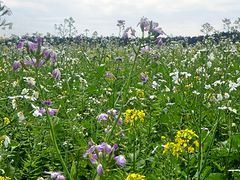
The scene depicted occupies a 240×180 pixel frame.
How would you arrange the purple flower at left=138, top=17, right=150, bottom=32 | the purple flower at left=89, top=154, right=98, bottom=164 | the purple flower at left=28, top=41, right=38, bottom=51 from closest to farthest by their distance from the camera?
1. the purple flower at left=89, top=154, right=98, bottom=164
2. the purple flower at left=28, top=41, right=38, bottom=51
3. the purple flower at left=138, top=17, right=150, bottom=32

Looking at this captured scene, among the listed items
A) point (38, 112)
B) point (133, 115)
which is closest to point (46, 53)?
point (38, 112)

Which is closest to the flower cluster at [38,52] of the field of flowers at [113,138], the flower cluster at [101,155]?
the field of flowers at [113,138]

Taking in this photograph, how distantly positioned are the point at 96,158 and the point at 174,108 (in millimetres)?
2684

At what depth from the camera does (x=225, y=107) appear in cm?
322

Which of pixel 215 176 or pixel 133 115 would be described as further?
pixel 133 115

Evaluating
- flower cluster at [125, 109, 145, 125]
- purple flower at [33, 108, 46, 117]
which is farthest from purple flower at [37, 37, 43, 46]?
flower cluster at [125, 109, 145, 125]

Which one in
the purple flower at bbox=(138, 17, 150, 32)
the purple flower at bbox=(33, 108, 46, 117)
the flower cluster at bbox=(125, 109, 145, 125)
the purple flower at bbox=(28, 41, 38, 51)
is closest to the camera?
the purple flower at bbox=(28, 41, 38, 51)

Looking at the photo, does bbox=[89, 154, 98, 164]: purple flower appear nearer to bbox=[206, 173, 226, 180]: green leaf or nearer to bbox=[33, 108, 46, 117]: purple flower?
bbox=[33, 108, 46, 117]: purple flower

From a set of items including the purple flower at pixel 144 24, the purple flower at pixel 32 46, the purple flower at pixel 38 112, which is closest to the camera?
the purple flower at pixel 32 46

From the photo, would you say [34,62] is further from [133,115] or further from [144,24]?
[133,115]

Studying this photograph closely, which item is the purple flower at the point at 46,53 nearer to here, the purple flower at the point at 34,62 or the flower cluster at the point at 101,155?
the purple flower at the point at 34,62

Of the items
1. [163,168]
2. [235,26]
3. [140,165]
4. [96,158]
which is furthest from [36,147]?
[235,26]

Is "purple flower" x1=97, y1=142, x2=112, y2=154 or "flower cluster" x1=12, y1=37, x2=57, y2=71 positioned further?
"flower cluster" x1=12, y1=37, x2=57, y2=71

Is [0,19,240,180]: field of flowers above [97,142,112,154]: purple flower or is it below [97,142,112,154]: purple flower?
below
